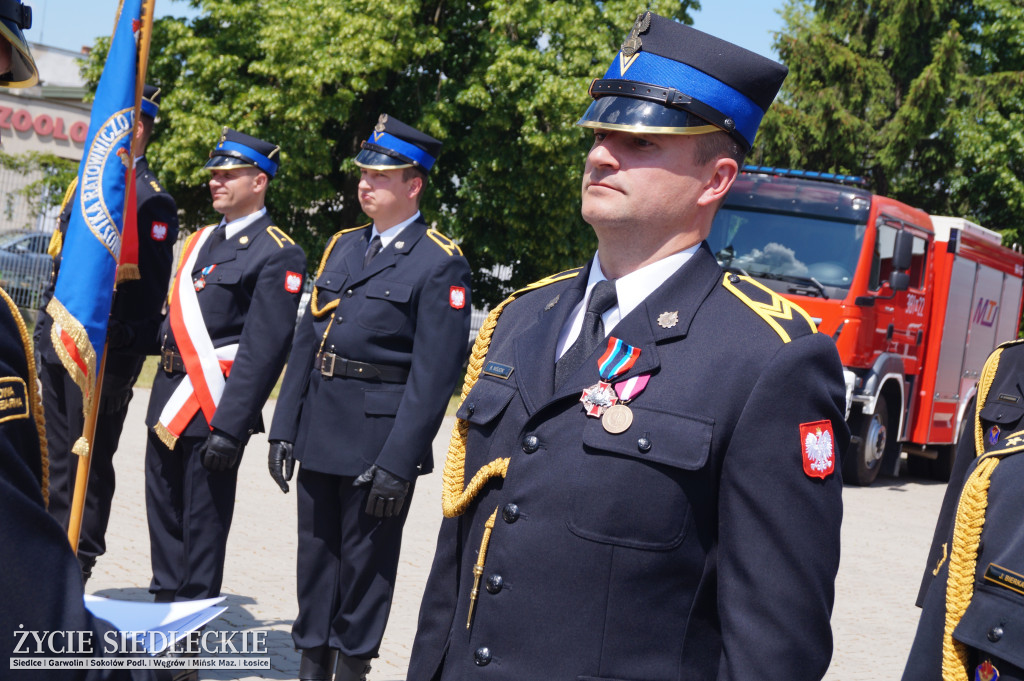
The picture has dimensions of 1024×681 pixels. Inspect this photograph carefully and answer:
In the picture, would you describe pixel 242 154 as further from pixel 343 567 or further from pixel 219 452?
pixel 343 567

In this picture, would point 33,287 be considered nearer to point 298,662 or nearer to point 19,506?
point 298,662

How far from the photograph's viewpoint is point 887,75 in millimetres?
31016

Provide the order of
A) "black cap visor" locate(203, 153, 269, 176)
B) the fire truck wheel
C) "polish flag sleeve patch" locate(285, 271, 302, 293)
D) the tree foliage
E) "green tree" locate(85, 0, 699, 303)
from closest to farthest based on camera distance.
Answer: "polish flag sleeve patch" locate(285, 271, 302, 293), "black cap visor" locate(203, 153, 269, 176), the fire truck wheel, "green tree" locate(85, 0, 699, 303), the tree foliage

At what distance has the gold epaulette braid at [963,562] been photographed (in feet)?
7.20

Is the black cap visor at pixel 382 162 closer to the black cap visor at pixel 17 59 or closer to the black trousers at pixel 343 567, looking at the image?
the black trousers at pixel 343 567

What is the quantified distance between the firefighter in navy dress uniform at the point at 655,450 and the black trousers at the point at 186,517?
2.69m

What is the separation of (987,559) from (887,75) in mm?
31403

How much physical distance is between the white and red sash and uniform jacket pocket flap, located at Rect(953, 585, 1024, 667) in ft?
11.2

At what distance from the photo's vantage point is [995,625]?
2.11 meters

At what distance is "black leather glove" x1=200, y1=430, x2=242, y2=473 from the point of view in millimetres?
4672

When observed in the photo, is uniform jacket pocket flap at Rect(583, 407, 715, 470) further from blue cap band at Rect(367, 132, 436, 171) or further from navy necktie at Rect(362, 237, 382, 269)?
blue cap band at Rect(367, 132, 436, 171)

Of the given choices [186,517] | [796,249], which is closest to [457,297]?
[186,517]

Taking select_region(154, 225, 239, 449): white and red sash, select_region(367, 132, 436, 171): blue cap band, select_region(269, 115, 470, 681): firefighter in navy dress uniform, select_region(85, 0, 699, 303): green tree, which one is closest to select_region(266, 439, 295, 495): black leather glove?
select_region(269, 115, 470, 681): firefighter in navy dress uniform

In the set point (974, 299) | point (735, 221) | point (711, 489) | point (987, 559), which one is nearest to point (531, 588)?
point (711, 489)
